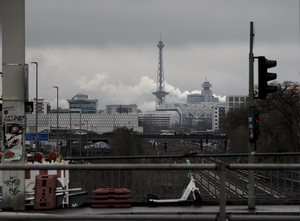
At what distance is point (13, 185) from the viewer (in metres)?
7.48

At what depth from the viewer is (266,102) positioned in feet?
144

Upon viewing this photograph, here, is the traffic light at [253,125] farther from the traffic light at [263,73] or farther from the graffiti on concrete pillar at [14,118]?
the graffiti on concrete pillar at [14,118]

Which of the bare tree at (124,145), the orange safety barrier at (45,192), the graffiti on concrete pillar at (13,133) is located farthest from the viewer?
the bare tree at (124,145)

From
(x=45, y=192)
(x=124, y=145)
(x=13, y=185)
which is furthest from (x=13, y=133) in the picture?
(x=124, y=145)

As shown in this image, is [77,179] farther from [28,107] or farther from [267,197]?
[267,197]

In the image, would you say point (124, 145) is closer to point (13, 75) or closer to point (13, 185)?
point (13, 75)

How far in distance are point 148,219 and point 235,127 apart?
2779 inches

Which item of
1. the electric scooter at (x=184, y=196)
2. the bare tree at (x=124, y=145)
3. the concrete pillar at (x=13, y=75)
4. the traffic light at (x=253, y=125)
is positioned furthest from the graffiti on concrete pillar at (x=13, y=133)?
the bare tree at (x=124, y=145)

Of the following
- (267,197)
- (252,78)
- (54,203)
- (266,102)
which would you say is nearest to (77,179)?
(54,203)

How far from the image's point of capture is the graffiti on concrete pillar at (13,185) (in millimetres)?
7409

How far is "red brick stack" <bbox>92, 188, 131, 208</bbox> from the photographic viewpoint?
22.7 ft

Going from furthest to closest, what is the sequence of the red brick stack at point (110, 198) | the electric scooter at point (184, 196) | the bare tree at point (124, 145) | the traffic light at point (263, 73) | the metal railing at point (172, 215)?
the bare tree at point (124, 145) → the traffic light at point (263, 73) → the electric scooter at point (184, 196) → the red brick stack at point (110, 198) → the metal railing at point (172, 215)

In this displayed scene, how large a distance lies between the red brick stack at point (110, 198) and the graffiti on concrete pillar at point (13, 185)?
150cm

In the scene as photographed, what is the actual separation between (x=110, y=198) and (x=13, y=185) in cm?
193
